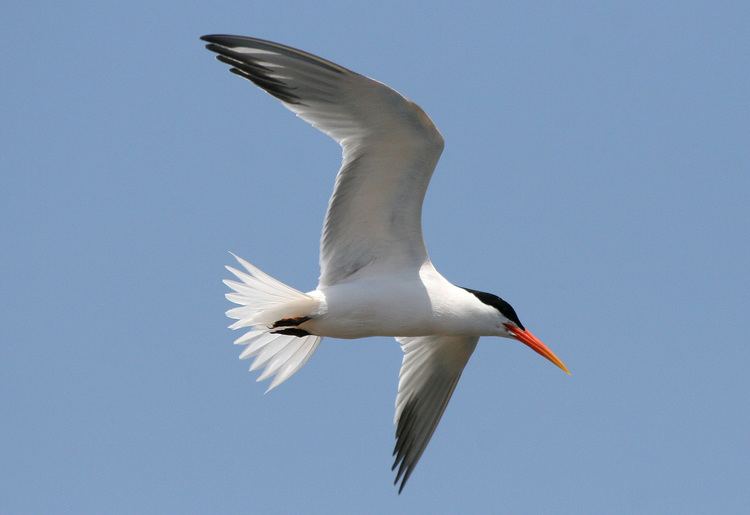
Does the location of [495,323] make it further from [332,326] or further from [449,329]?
[332,326]

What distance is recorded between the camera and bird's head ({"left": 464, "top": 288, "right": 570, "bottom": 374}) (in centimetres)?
790

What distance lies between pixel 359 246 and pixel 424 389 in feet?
5.02

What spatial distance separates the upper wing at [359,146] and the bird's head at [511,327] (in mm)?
549

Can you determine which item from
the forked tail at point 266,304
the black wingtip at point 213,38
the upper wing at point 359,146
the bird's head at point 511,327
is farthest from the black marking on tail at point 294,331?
the black wingtip at point 213,38

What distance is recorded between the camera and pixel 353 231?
7.63 meters

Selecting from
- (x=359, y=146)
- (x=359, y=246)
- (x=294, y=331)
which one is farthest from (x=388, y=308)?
(x=359, y=146)

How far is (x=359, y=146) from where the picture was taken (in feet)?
23.5

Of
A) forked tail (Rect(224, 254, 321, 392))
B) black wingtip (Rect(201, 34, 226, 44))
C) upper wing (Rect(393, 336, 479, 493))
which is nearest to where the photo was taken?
black wingtip (Rect(201, 34, 226, 44))

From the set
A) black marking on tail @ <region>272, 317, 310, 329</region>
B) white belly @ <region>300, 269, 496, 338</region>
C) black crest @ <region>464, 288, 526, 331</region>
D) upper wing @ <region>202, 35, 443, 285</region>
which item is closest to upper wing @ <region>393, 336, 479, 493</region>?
black crest @ <region>464, 288, 526, 331</region>

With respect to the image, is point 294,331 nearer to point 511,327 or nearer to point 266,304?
point 266,304

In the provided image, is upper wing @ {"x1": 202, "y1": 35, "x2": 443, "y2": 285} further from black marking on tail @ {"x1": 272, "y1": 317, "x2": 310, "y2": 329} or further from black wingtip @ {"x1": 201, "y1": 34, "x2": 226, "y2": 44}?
black marking on tail @ {"x1": 272, "y1": 317, "x2": 310, "y2": 329}

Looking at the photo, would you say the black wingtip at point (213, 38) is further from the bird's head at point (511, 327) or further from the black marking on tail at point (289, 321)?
the bird's head at point (511, 327)

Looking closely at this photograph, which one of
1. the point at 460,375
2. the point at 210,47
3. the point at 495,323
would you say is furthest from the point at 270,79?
the point at 460,375

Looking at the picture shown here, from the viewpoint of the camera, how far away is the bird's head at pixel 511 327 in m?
7.90
